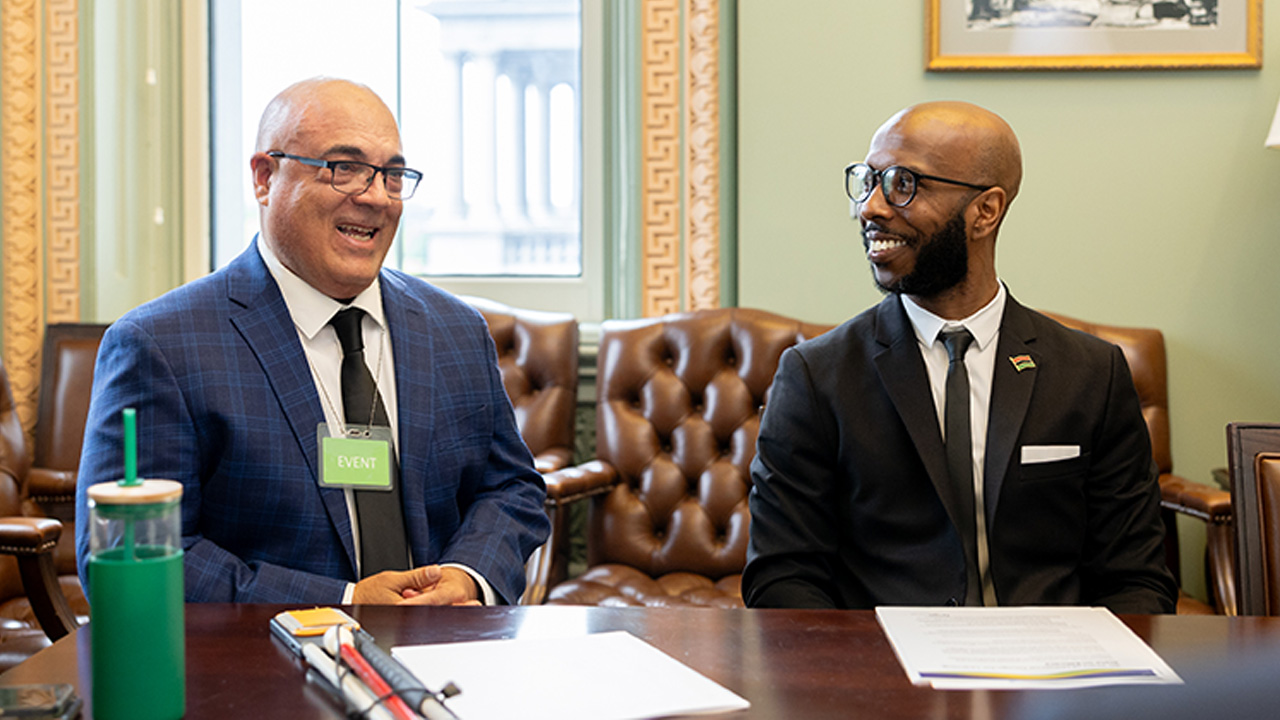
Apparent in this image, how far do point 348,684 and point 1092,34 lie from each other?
306cm

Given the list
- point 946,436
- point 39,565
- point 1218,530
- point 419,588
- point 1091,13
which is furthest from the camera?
point 1091,13

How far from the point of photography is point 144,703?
3.13 feet

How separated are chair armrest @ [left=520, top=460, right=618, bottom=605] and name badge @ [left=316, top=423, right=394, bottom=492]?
0.76 m

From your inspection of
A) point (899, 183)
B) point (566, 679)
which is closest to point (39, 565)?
point (566, 679)

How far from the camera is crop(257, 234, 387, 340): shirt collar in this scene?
6.19 ft

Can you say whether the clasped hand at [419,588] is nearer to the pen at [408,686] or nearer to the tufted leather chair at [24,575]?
the pen at [408,686]

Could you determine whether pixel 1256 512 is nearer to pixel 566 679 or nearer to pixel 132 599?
pixel 566 679

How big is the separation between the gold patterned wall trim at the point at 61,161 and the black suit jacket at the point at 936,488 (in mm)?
2800

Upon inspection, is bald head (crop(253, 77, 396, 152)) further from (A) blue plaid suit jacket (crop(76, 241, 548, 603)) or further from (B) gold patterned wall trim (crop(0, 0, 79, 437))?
(B) gold patterned wall trim (crop(0, 0, 79, 437))

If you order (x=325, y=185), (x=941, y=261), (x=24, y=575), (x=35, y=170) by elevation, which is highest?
(x=35, y=170)

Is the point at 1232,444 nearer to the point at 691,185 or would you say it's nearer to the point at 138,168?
the point at 691,185

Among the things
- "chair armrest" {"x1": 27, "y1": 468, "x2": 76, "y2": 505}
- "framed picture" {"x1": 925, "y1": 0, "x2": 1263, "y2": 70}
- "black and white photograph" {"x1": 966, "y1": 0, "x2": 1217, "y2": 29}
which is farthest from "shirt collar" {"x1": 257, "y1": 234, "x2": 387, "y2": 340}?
"black and white photograph" {"x1": 966, "y1": 0, "x2": 1217, "y2": 29}

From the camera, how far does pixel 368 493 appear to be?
1821mm

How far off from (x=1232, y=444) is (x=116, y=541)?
1553 millimetres
